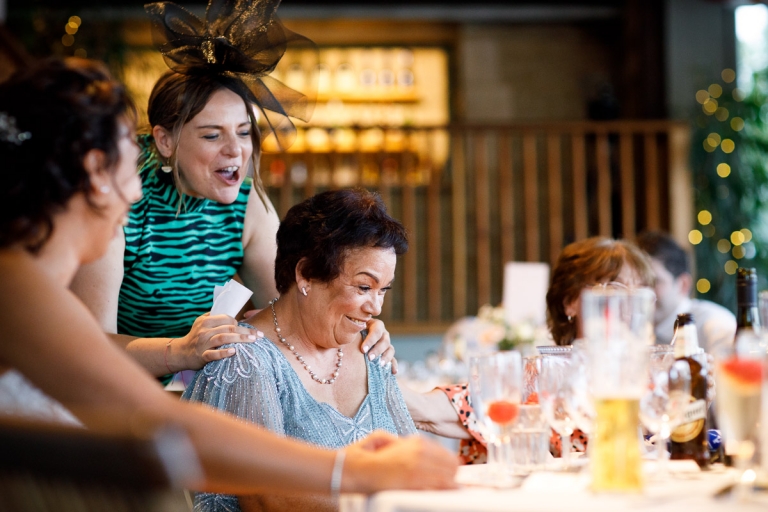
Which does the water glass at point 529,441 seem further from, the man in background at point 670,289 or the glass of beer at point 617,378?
the man in background at point 670,289

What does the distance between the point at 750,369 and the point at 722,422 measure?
0.33ft

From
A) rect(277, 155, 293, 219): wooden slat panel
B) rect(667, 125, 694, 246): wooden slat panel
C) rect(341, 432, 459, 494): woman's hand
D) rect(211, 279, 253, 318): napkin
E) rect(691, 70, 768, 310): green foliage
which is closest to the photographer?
rect(341, 432, 459, 494): woman's hand

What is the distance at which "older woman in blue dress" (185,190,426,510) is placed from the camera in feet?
6.27

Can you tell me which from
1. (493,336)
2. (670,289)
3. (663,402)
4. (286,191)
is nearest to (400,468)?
(663,402)

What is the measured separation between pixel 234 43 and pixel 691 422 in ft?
5.08

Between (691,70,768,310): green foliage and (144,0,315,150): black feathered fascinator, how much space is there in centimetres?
451

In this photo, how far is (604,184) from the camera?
666 centimetres

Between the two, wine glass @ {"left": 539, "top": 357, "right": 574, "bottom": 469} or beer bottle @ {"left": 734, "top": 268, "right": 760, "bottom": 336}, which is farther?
beer bottle @ {"left": 734, "top": 268, "right": 760, "bottom": 336}

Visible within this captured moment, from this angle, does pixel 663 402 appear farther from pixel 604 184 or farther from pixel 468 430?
pixel 604 184

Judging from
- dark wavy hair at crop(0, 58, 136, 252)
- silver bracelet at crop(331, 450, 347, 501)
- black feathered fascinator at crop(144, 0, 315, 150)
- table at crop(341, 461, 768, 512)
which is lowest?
table at crop(341, 461, 768, 512)

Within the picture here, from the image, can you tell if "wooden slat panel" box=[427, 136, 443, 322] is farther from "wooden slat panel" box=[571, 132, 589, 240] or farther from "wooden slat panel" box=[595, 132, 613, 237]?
"wooden slat panel" box=[595, 132, 613, 237]

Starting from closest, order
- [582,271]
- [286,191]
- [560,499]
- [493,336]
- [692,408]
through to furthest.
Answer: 1. [560,499]
2. [692,408]
3. [582,271]
4. [493,336]
5. [286,191]

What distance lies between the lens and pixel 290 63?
25.5 ft

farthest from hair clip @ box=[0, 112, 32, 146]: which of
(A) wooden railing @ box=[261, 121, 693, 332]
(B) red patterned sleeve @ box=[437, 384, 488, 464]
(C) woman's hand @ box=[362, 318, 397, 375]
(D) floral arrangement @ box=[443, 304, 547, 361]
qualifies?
(A) wooden railing @ box=[261, 121, 693, 332]
